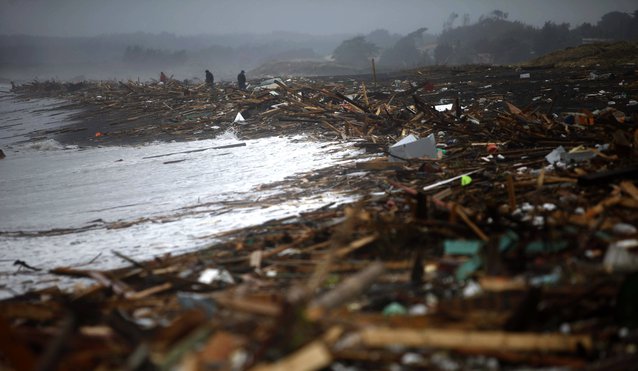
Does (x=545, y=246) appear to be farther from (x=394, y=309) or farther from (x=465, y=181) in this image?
(x=465, y=181)

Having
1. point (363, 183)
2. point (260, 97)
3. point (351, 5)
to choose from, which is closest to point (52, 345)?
point (363, 183)

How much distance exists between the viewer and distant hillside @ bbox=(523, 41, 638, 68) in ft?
53.4

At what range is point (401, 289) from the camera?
7.87 ft

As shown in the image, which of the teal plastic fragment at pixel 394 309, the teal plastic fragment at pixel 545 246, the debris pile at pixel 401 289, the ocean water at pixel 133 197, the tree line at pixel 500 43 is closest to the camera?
the debris pile at pixel 401 289

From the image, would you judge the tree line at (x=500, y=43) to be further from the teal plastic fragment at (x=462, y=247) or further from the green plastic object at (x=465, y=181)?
the teal plastic fragment at (x=462, y=247)

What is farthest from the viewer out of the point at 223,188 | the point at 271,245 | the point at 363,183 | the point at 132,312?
the point at 223,188

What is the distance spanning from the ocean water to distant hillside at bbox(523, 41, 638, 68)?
13.9 metres

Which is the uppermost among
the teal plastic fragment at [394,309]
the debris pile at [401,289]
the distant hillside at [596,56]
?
the distant hillside at [596,56]

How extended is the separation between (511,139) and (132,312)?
5.26m

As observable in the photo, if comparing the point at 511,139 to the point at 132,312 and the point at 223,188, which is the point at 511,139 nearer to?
the point at 223,188

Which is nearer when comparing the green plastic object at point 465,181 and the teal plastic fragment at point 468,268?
the teal plastic fragment at point 468,268

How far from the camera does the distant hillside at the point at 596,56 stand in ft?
53.4

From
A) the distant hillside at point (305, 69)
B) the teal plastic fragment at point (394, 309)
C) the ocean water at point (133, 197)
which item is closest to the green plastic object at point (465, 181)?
the ocean water at point (133, 197)

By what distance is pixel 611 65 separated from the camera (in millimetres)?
15188
